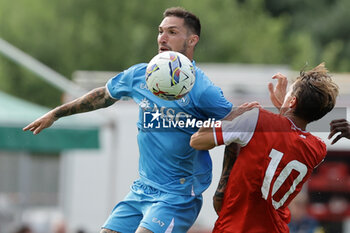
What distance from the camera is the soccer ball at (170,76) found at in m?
6.48

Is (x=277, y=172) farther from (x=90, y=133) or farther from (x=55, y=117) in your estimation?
(x=90, y=133)

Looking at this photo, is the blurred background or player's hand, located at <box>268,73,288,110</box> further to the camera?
the blurred background

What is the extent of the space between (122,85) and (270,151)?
140cm

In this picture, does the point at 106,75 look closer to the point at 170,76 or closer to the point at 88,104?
the point at 88,104

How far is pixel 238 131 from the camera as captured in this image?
246 inches

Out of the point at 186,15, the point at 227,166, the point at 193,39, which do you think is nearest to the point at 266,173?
the point at 227,166

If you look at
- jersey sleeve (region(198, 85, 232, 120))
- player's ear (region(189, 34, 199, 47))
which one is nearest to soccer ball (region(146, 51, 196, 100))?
jersey sleeve (region(198, 85, 232, 120))

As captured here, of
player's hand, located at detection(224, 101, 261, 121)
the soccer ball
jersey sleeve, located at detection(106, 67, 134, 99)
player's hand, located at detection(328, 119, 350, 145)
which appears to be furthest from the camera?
jersey sleeve, located at detection(106, 67, 134, 99)

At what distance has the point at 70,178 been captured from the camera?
16297 mm

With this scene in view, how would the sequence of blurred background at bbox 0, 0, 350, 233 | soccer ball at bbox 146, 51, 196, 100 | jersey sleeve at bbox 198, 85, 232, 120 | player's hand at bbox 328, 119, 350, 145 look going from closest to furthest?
soccer ball at bbox 146, 51, 196, 100
jersey sleeve at bbox 198, 85, 232, 120
player's hand at bbox 328, 119, 350, 145
blurred background at bbox 0, 0, 350, 233

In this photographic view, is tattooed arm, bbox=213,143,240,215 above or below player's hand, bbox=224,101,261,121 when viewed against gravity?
below

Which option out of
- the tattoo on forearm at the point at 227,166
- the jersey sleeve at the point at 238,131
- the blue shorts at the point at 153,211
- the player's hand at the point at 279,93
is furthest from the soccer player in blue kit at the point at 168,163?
the player's hand at the point at 279,93

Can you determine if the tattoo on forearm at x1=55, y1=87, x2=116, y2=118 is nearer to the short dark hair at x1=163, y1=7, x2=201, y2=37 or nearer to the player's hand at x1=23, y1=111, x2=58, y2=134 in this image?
the player's hand at x1=23, y1=111, x2=58, y2=134

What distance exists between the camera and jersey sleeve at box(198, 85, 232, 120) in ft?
21.6
